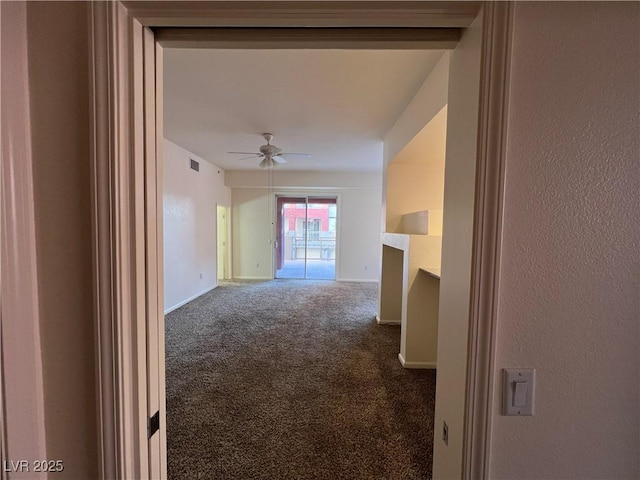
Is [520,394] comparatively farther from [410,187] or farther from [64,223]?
[410,187]

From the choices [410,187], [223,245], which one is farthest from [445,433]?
[223,245]

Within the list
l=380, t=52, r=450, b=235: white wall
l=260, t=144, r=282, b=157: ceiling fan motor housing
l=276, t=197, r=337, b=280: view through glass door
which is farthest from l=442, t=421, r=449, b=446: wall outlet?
l=276, t=197, r=337, b=280: view through glass door

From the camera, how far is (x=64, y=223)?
668mm

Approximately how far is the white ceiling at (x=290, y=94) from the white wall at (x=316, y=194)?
8.00 feet

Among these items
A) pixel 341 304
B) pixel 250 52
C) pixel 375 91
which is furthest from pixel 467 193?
pixel 341 304

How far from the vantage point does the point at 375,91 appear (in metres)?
2.45

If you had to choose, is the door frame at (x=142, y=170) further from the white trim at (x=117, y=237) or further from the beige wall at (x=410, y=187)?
the beige wall at (x=410, y=187)

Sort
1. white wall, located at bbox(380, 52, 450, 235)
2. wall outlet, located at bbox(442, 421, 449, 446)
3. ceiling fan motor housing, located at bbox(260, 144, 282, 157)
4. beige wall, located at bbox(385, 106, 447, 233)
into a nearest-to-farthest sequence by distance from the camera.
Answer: wall outlet, located at bbox(442, 421, 449, 446) < white wall, located at bbox(380, 52, 450, 235) < beige wall, located at bbox(385, 106, 447, 233) < ceiling fan motor housing, located at bbox(260, 144, 282, 157)

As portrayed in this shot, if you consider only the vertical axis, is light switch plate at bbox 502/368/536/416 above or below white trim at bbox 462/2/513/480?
below

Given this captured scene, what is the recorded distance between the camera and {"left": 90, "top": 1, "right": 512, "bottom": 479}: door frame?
628mm

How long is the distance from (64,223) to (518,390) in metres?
1.18

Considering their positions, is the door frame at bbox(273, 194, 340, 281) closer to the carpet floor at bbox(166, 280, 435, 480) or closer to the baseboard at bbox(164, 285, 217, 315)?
the baseboard at bbox(164, 285, 217, 315)

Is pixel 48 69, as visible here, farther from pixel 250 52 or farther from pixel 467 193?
pixel 250 52

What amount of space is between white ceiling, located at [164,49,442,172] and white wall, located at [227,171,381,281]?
8.00ft
